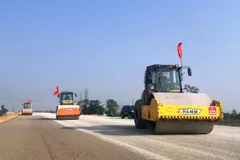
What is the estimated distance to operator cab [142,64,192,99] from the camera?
16578 mm

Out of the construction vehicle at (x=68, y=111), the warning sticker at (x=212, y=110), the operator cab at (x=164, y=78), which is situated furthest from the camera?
the construction vehicle at (x=68, y=111)

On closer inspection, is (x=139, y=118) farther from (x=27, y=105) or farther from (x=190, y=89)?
(x=27, y=105)

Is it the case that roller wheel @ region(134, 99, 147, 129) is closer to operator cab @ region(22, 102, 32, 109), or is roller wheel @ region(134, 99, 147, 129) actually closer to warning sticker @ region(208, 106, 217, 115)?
warning sticker @ region(208, 106, 217, 115)

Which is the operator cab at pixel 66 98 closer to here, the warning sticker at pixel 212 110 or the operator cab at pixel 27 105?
the warning sticker at pixel 212 110

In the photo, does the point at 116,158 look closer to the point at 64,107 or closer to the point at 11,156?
the point at 11,156

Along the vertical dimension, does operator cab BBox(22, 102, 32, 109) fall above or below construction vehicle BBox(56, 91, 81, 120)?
above

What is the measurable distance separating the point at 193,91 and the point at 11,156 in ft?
31.1

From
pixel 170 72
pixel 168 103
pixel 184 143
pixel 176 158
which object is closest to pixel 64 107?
pixel 170 72

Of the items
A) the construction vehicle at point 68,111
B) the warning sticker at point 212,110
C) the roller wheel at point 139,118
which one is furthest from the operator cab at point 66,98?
the warning sticker at point 212,110

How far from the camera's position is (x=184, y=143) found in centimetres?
1131

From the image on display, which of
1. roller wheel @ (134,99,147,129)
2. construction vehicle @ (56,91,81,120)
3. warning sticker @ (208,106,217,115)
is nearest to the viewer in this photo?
warning sticker @ (208,106,217,115)

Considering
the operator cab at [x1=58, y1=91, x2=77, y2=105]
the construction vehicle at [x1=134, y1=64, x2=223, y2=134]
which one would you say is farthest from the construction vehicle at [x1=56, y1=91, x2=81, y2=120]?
the construction vehicle at [x1=134, y1=64, x2=223, y2=134]

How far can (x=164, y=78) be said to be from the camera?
16859 millimetres

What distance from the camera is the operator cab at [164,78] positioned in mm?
16578
